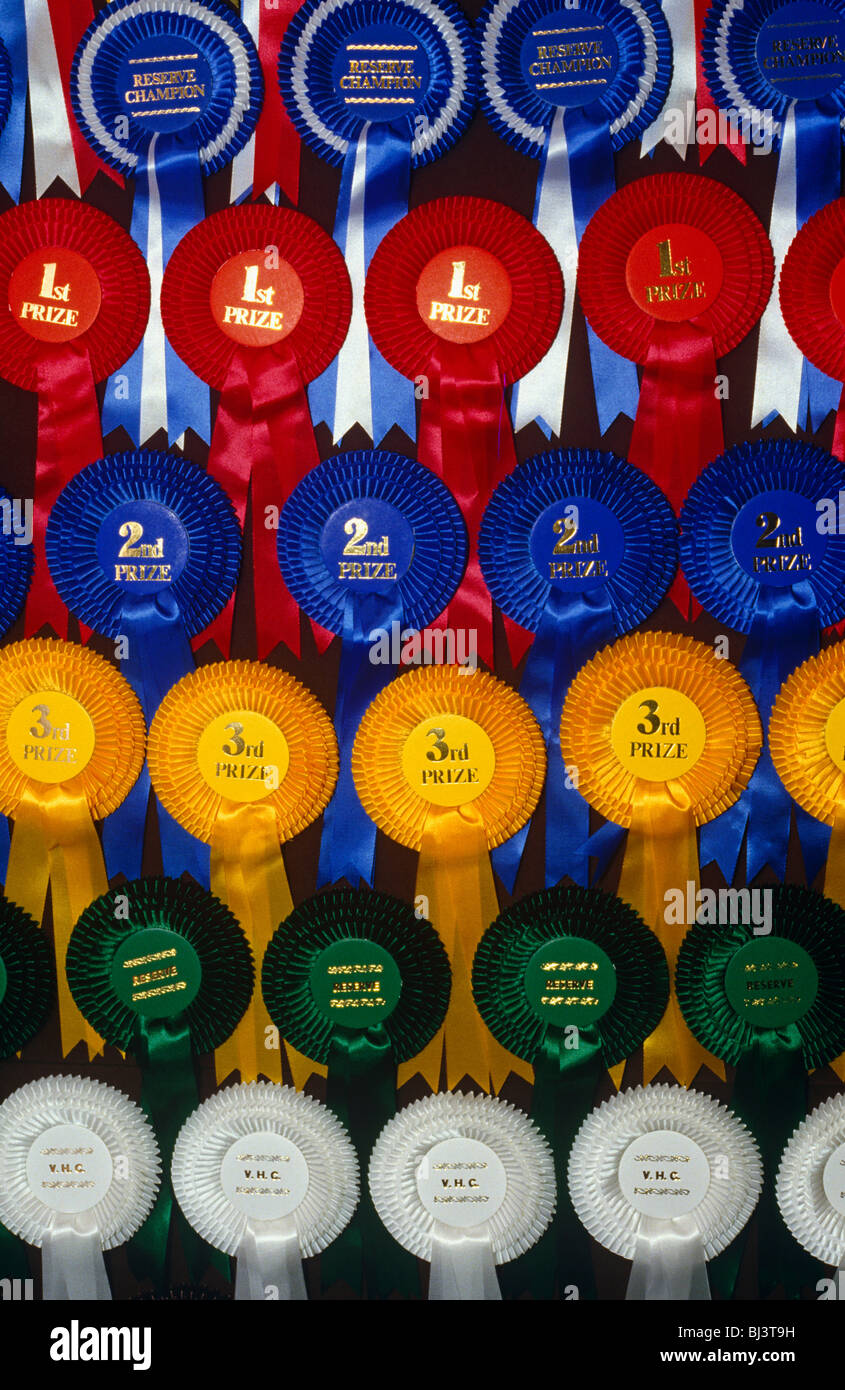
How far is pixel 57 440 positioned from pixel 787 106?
3.00 feet

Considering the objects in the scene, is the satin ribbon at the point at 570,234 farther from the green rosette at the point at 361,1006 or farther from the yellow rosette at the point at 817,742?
the green rosette at the point at 361,1006

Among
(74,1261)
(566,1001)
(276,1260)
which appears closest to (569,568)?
(566,1001)

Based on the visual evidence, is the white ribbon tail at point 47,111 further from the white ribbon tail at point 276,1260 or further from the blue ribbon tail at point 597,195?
the white ribbon tail at point 276,1260

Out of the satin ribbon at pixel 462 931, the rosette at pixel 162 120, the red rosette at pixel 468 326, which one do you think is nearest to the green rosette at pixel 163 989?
the satin ribbon at pixel 462 931

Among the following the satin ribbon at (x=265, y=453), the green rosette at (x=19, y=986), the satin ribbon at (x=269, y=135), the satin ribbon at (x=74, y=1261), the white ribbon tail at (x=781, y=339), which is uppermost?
the satin ribbon at (x=269, y=135)

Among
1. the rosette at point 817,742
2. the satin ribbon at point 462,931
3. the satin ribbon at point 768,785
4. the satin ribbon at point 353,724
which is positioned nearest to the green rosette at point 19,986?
the satin ribbon at point 353,724

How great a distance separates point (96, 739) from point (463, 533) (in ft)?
1.61

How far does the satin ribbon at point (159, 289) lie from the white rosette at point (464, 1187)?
84 cm

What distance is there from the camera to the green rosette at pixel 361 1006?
4.13 ft

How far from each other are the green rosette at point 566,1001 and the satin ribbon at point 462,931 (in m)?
0.02

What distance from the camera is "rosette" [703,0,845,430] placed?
122cm

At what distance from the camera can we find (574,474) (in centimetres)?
124

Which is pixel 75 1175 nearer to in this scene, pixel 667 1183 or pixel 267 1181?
pixel 267 1181

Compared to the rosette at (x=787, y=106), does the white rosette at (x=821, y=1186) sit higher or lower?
lower
